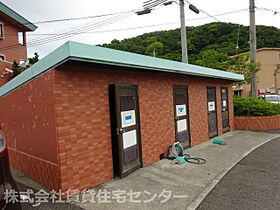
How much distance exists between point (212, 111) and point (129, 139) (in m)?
4.75

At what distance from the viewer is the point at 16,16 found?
1398cm

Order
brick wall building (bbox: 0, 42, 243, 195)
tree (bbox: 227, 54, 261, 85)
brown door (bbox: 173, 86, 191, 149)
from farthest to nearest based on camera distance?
tree (bbox: 227, 54, 261, 85), brown door (bbox: 173, 86, 191, 149), brick wall building (bbox: 0, 42, 243, 195)

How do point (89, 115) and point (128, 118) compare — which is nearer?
point (89, 115)

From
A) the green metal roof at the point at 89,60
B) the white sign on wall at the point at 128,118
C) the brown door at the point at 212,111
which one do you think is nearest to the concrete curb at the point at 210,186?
the white sign on wall at the point at 128,118

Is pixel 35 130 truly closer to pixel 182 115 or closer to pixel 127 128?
pixel 127 128

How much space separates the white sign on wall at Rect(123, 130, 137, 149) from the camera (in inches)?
154

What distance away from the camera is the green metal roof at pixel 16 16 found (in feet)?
42.0

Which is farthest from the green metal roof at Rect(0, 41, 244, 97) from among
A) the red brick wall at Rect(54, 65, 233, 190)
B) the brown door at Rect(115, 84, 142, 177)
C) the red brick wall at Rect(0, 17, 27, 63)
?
the red brick wall at Rect(0, 17, 27, 63)

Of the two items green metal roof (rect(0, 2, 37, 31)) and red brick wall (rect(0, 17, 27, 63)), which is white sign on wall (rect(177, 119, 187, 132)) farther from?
green metal roof (rect(0, 2, 37, 31))

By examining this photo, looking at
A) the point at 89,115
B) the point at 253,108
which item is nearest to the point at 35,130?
the point at 89,115

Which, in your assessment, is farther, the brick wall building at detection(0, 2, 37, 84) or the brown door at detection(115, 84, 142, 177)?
the brick wall building at detection(0, 2, 37, 84)

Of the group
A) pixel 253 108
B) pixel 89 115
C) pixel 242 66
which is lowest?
pixel 253 108

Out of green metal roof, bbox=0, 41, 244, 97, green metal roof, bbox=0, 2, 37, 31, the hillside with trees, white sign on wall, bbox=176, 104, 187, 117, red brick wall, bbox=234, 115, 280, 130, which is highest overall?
the hillside with trees

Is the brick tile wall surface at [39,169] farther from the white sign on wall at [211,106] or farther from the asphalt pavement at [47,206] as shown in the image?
the white sign on wall at [211,106]
